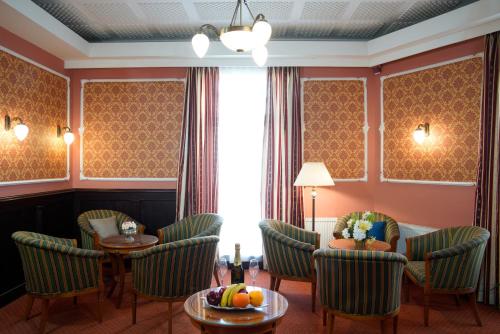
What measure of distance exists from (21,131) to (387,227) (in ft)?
15.1

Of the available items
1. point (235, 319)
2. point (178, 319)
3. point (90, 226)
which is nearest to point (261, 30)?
point (235, 319)

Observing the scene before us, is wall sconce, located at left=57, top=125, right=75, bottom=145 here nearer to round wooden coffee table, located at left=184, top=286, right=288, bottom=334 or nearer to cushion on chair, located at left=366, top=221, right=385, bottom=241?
round wooden coffee table, located at left=184, top=286, right=288, bottom=334

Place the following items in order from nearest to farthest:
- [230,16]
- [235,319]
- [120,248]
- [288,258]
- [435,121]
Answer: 1. [235,319]
2. [288,258]
3. [120,248]
4. [230,16]
5. [435,121]

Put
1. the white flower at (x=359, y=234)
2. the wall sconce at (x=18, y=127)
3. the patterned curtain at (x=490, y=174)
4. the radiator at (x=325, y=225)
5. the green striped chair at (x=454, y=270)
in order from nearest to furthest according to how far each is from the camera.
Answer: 1. the green striped chair at (x=454, y=270)
2. the white flower at (x=359, y=234)
3. the patterned curtain at (x=490, y=174)
4. the wall sconce at (x=18, y=127)
5. the radiator at (x=325, y=225)

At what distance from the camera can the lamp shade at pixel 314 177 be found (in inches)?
208

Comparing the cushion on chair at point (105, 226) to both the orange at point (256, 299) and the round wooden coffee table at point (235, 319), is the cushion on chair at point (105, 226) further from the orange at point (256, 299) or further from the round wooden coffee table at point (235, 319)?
the orange at point (256, 299)

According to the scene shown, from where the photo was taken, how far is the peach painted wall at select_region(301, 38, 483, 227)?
5086mm

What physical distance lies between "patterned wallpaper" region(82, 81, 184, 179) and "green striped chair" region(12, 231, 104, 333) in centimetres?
235

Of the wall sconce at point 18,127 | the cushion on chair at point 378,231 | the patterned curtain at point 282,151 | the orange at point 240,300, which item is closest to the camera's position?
the orange at point 240,300

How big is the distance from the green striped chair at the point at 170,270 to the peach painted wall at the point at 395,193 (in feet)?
8.64

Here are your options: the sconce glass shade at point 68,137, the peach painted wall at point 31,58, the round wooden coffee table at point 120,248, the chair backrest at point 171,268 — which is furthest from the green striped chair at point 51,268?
the sconce glass shade at point 68,137

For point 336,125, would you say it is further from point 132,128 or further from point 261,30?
point 261,30

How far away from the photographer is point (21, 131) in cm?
470

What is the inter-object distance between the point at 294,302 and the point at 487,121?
2.99 meters
